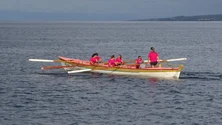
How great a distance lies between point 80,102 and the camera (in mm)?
33719

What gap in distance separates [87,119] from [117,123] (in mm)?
1810

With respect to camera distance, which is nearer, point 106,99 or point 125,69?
point 106,99

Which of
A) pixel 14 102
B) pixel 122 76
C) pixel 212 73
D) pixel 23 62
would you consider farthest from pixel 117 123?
pixel 23 62

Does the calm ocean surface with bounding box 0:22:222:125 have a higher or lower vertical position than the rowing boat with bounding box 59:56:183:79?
lower

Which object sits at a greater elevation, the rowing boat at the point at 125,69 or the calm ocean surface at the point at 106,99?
the rowing boat at the point at 125,69

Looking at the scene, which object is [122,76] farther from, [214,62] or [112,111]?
[214,62]

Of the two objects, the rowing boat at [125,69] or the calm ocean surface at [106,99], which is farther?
the rowing boat at [125,69]

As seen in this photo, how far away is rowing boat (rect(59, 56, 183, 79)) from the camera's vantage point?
43781 mm

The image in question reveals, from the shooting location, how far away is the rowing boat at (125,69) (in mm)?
43781

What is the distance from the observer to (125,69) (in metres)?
45.8

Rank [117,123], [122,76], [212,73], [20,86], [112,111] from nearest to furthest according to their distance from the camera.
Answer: [117,123] < [112,111] < [20,86] < [122,76] < [212,73]

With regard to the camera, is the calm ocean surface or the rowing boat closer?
the calm ocean surface

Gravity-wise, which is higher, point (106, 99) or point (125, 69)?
point (125, 69)

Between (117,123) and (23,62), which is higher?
(23,62)
